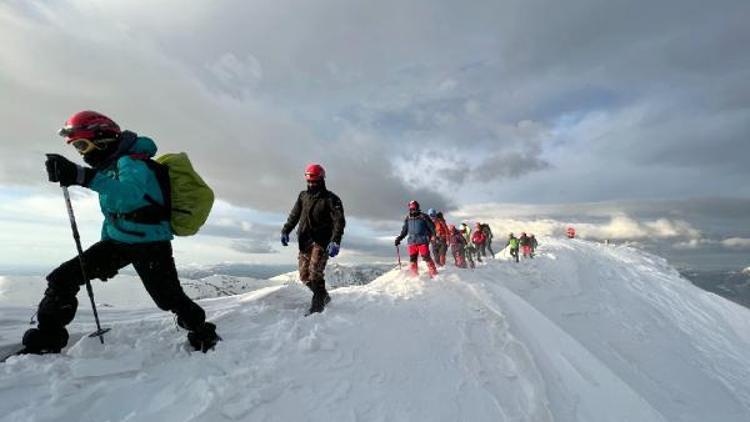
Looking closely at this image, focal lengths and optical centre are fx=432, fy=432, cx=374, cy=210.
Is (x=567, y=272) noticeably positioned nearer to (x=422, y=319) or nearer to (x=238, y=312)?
(x=422, y=319)

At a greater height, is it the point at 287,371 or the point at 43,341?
the point at 43,341

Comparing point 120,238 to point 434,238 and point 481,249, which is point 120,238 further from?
point 481,249

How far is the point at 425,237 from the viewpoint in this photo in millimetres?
14328

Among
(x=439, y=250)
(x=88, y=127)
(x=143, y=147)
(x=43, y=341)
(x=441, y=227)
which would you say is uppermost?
(x=88, y=127)

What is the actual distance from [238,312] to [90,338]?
2.13 metres

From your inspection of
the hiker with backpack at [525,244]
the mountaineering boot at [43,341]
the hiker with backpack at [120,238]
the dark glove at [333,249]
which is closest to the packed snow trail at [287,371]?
the mountaineering boot at [43,341]

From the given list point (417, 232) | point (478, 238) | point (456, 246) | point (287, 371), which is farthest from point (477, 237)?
point (287, 371)

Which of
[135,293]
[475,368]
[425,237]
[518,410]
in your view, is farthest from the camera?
[135,293]

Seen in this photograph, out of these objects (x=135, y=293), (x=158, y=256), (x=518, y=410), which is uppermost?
(x=158, y=256)

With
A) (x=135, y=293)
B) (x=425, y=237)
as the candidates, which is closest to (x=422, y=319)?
(x=425, y=237)

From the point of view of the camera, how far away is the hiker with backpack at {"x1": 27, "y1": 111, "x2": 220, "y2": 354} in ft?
14.5

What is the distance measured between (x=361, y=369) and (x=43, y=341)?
3428mm

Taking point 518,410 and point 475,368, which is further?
point 475,368

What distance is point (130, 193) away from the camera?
14.3ft
